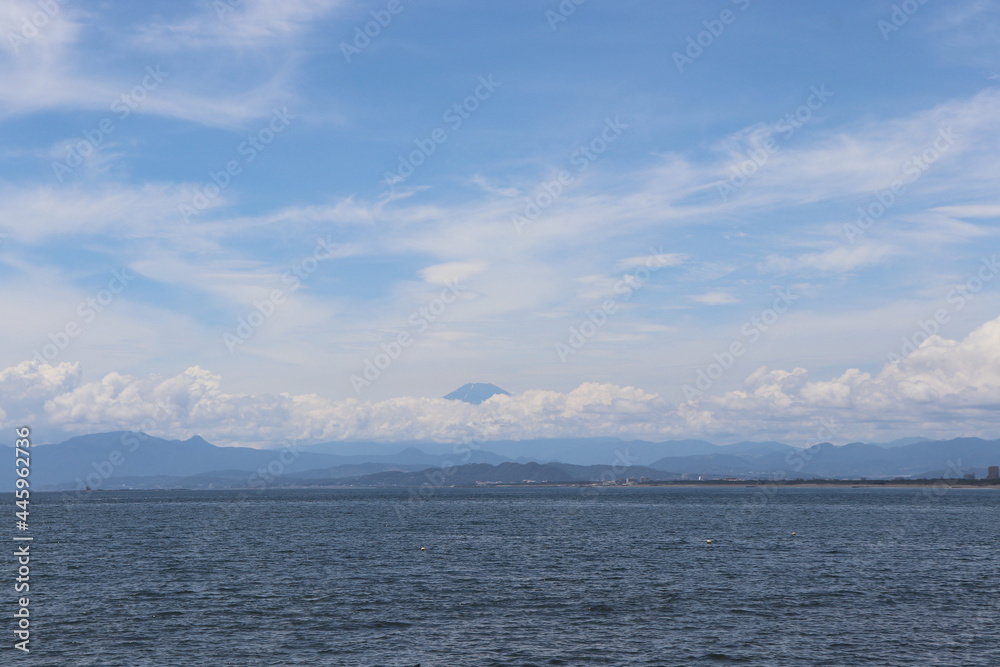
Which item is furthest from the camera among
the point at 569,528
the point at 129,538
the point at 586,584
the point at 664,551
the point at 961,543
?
the point at 569,528

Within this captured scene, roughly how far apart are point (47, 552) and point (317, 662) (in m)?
79.2

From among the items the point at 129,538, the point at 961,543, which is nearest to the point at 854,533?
the point at 961,543

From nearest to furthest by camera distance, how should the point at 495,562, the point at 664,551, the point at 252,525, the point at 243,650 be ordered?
the point at 243,650 → the point at 495,562 → the point at 664,551 → the point at 252,525

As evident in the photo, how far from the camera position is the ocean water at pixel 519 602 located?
46.0m

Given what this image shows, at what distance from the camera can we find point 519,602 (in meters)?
60.5

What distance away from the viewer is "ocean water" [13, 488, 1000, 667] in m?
46.0

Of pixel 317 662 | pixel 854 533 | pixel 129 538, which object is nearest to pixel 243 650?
pixel 317 662

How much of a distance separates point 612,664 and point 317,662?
17.1 metres

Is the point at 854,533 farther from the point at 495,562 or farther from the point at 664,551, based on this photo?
the point at 495,562

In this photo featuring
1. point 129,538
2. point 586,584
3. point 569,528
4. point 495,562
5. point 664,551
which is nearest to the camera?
point 586,584

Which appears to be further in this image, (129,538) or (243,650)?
(129,538)

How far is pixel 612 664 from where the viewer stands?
43.3m

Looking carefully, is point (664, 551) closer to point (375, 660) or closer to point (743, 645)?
point (743, 645)

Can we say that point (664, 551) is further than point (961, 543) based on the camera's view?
No
